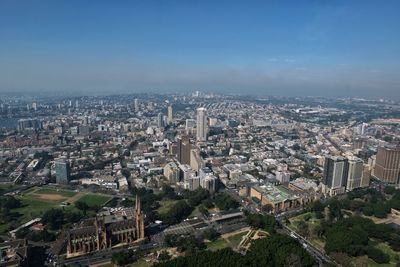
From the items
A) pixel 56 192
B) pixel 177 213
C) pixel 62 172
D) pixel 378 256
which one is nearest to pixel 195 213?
pixel 177 213

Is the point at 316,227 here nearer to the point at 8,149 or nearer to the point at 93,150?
the point at 93,150

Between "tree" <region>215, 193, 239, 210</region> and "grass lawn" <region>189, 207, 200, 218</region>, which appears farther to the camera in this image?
"tree" <region>215, 193, 239, 210</region>

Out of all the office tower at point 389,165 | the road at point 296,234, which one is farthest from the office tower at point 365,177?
the road at point 296,234

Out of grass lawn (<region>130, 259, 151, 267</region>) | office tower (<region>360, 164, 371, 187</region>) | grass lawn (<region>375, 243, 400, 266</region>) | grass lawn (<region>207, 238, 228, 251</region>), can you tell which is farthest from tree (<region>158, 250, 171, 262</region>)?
office tower (<region>360, 164, 371, 187</region>)

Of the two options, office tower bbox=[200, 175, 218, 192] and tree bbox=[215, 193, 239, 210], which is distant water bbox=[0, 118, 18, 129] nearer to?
office tower bbox=[200, 175, 218, 192]

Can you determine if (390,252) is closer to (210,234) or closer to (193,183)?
(210,234)
